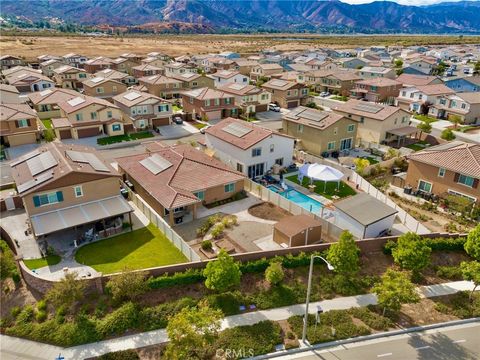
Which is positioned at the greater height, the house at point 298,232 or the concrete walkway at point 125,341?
the house at point 298,232

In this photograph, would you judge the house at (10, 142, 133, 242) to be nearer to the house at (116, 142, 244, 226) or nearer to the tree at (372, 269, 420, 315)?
the house at (116, 142, 244, 226)

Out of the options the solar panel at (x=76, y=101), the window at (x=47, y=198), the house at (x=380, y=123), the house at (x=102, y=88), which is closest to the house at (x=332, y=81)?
the house at (x=380, y=123)

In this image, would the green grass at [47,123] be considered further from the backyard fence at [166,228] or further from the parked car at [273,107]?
the parked car at [273,107]

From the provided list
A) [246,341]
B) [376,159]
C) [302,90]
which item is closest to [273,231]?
[246,341]

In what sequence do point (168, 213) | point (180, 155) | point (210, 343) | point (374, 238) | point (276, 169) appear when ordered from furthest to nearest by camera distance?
point (276, 169), point (180, 155), point (168, 213), point (374, 238), point (210, 343)

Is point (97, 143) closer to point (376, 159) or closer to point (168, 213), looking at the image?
point (168, 213)

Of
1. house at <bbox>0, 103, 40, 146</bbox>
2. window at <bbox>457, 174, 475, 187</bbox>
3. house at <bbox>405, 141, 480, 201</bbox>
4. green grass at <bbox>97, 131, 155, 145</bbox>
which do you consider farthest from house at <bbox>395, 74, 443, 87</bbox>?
house at <bbox>0, 103, 40, 146</bbox>
